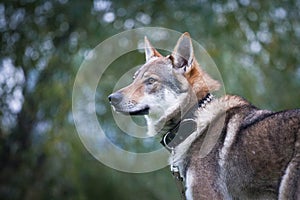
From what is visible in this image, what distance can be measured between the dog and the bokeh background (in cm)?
366

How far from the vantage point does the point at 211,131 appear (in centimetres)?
347

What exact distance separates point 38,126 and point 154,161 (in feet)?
5.00

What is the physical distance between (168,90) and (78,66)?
410 centimetres

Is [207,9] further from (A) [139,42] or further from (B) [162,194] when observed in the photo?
(B) [162,194]

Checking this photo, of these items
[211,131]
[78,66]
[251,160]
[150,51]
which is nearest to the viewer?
[251,160]

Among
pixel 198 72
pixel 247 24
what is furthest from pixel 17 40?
pixel 198 72

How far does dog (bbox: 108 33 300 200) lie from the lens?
3115 mm

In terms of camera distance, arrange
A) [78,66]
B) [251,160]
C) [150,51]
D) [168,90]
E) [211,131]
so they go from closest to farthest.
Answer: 1. [251,160]
2. [211,131]
3. [168,90]
4. [150,51]
5. [78,66]

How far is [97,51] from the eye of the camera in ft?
24.7

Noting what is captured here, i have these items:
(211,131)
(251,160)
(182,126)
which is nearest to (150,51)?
(182,126)

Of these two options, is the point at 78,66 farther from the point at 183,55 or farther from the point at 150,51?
the point at 183,55

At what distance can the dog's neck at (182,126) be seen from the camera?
11.6 feet

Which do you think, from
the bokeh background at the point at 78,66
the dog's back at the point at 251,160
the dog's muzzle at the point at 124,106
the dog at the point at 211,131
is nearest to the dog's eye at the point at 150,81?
the dog at the point at 211,131

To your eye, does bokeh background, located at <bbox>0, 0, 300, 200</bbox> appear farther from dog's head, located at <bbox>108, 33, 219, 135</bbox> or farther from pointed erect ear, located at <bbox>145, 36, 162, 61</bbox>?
dog's head, located at <bbox>108, 33, 219, 135</bbox>
